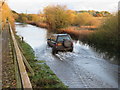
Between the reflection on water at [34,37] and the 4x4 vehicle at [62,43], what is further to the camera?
the reflection on water at [34,37]

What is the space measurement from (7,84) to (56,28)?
135 ft

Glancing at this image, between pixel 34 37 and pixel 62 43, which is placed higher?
pixel 62 43

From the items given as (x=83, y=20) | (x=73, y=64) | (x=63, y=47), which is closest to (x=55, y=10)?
(x=83, y=20)

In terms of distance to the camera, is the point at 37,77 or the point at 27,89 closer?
the point at 27,89

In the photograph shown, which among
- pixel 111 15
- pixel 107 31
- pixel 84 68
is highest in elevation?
pixel 111 15

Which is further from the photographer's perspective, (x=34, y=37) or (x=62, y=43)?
(x=34, y=37)

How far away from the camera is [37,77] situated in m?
7.65

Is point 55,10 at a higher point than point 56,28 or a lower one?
higher

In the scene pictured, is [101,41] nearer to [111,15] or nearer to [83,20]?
[111,15]

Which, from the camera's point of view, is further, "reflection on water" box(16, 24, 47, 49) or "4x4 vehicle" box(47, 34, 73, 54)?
"reflection on water" box(16, 24, 47, 49)

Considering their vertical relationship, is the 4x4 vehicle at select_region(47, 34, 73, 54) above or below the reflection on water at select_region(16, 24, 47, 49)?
above

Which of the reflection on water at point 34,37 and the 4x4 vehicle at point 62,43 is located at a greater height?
the 4x4 vehicle at point 62,43

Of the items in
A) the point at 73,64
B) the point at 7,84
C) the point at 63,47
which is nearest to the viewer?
the point at 7,84

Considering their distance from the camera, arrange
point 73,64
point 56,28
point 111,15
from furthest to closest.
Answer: point 56,28 < point 111,15 < point 73,64
